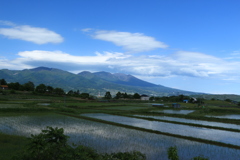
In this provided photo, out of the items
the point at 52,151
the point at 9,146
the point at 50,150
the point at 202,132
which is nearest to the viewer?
the point at 50,150

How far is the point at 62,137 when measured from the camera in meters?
11.5

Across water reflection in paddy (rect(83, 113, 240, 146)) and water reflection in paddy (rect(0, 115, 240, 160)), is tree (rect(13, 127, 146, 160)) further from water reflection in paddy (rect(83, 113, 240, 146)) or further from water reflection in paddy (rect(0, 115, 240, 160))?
water reflection in paddy (rect(83, 113, 240, 146))

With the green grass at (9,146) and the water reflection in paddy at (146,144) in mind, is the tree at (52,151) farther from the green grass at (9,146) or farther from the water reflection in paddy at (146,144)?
the water reflection in paddy at (146,144)

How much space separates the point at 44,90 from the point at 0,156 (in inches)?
3365

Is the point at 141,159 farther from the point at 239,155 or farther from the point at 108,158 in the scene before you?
the point at 239,155

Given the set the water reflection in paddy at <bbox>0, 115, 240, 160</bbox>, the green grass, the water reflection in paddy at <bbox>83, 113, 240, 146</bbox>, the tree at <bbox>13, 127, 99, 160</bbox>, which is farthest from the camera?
the water reflection in paddy at <bbox>83, 113, 240, 146</bbox>

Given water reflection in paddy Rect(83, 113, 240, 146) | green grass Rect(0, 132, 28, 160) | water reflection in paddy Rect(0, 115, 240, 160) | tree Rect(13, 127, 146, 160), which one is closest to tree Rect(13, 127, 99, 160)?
tree Rect(13, 127, 146, 160)

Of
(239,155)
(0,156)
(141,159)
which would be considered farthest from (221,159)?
(0,156)

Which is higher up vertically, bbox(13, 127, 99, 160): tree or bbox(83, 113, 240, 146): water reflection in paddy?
bbox(13, 127, 99, 160): tree

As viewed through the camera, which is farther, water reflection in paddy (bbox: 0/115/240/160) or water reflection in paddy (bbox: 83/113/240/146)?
water reflection in paddy (bbox: 83/113/240/146)

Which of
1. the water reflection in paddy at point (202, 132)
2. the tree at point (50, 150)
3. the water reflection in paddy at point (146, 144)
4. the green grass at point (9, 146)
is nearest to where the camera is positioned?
the tree at point (50, 150)

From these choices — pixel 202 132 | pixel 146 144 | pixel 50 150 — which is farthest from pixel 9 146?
pixel 202 132

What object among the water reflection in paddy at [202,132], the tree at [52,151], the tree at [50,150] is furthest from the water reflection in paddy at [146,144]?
the tree at [50,150]

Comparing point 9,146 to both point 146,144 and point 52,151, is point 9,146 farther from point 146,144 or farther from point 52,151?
point 146,144
